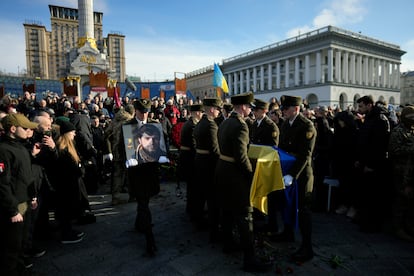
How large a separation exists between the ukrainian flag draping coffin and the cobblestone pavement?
3.20 feet

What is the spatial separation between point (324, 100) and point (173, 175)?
54502 millimetres

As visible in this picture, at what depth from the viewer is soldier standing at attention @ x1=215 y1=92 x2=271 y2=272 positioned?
11.4 ft

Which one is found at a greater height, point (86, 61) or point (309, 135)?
point (86, 61)

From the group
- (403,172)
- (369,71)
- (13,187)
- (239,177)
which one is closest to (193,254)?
(239,177)

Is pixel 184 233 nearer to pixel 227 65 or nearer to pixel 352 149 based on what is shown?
pixel 352 149

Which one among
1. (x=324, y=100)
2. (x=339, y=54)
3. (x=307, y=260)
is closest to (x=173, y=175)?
(x=307, y=260)

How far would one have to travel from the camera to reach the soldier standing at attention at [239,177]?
3.48m

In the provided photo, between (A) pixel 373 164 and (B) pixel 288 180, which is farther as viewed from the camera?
(A) pixel 373 164

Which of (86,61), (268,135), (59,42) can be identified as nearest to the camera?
(268,135)

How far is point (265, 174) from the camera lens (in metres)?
3.70

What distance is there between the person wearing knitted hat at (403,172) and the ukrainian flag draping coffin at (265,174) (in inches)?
92.7

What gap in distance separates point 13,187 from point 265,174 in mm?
3099

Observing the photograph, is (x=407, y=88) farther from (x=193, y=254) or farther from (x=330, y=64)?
(x=193, y=254)

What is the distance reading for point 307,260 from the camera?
12.4 ft
